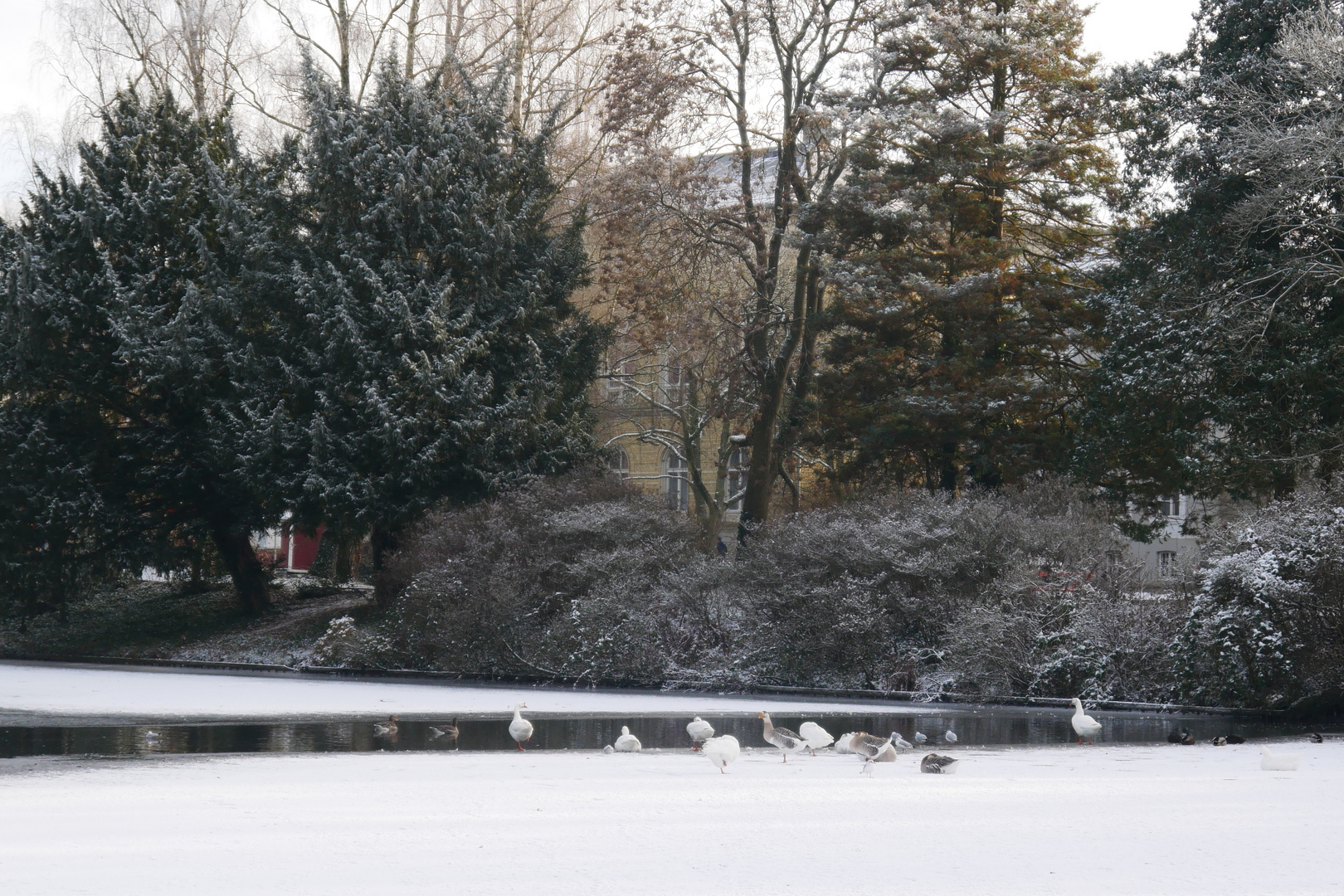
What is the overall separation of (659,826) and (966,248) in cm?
2018

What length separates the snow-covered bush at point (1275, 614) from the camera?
555 inches

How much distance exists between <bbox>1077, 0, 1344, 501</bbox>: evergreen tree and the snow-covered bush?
16.7 ft

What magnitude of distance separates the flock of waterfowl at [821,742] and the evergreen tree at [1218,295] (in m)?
9.01

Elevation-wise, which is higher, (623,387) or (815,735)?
(623,387)

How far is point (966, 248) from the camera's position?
2597cm

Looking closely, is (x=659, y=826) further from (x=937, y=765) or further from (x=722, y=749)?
(x=937, y=765)

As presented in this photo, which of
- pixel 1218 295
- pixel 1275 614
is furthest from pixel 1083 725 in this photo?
pixel 1218 295

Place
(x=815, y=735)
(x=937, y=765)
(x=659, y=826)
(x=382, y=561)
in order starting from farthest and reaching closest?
1. (x=382, y=561)
2. (x=815, y=735)
3. (x=937, y=765)
4. (x=659, y=826)

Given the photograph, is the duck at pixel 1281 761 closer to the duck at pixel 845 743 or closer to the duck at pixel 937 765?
the duck at pixel 937 765

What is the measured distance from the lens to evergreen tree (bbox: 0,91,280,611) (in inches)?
1033

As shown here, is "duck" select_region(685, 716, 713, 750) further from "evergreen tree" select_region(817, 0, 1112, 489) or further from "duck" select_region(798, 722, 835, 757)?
"evergreen tree" select_region(817, 0, 1112, 489)

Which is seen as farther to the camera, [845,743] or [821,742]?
[821,742]

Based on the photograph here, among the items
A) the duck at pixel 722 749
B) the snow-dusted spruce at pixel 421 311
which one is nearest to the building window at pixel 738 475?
the snow-dusted spruce at pixel 421 311

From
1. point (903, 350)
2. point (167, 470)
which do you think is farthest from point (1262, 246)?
point (167, 470)
